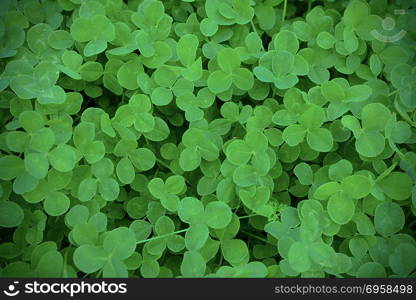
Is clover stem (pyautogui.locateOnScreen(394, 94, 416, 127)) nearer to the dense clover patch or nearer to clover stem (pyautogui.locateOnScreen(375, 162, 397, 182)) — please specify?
the dense clover patch

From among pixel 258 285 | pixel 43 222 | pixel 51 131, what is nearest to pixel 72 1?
pixel 51 131

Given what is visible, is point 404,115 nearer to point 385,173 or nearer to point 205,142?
point 385,173

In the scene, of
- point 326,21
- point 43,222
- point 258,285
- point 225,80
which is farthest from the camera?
point 326,21

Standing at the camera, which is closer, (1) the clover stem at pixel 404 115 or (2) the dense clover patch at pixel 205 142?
(2) the dense clover patch at pixel 205 142

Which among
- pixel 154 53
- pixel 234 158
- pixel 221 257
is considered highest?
pixel 154 53

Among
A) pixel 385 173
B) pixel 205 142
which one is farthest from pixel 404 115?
pixel 205 142

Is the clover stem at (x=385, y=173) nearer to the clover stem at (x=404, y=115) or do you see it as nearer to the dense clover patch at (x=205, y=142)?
the dense clover patch at (x=205, y=142)

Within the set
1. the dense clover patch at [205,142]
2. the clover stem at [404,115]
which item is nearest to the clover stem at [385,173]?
the dense clover patch at [205,142]

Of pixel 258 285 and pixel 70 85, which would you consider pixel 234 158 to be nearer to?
→ pixel 258 285
